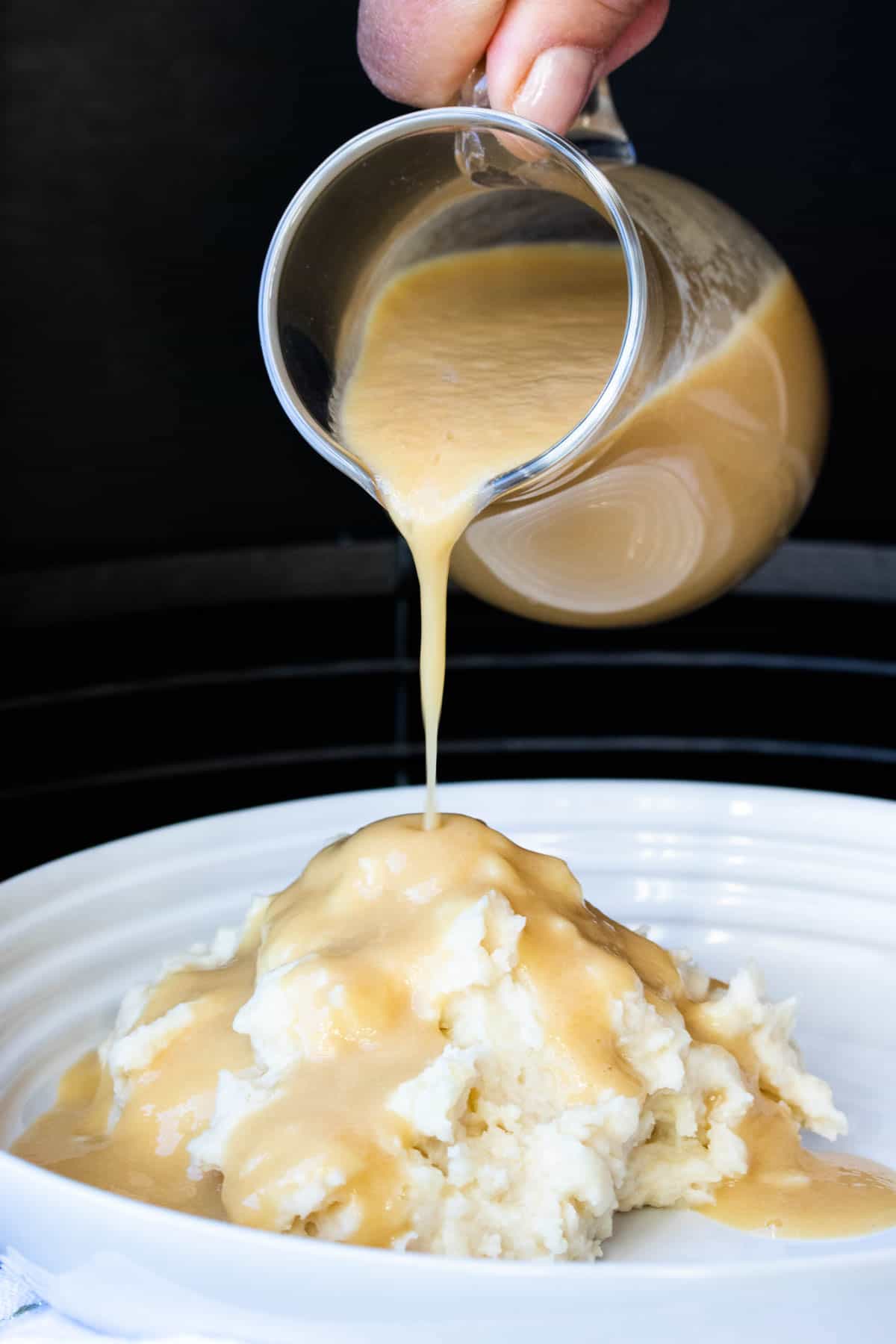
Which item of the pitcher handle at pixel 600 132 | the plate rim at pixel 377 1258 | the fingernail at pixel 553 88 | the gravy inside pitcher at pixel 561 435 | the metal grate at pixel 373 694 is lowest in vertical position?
the metal grate at pixel 373 694

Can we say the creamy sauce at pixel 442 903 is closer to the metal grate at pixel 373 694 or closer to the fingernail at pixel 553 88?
the fingernail at pixel 553 88

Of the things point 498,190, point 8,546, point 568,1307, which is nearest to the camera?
point 568,1307

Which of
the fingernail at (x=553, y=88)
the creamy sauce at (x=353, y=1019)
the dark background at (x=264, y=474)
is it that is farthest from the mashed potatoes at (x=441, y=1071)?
the dark background at (x=264, y=474)

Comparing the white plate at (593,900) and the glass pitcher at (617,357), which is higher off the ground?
the glass pitcher at (617,357)

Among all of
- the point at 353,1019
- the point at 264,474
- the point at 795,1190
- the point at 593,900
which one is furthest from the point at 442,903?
the point at 264,474

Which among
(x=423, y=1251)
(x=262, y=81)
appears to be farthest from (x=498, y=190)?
(x=262, y=81)

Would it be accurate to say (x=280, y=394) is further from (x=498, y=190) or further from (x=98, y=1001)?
(x=98, y=1001)

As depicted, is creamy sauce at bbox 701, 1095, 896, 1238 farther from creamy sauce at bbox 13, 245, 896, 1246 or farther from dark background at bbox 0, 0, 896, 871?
dark background at bbox 0, 0, 896, 871
